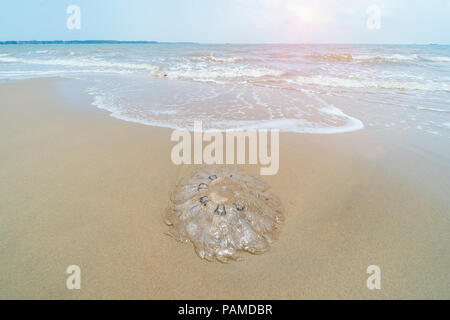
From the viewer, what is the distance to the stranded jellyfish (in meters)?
2.00

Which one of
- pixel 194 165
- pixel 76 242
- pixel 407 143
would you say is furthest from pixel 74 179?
pixel 407 143

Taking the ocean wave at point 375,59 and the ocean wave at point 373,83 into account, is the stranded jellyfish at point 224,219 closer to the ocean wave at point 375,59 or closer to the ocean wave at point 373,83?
the ocean wave at point 373,83

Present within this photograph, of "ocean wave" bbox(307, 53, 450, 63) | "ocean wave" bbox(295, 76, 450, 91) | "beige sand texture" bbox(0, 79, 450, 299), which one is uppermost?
"ocean wave" bbox(307, 53, 450, 63)

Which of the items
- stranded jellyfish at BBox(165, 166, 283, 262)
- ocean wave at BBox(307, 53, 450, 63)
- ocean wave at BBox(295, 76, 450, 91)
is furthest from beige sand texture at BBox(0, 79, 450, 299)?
ocean wave at BBox(307, 53, 450, 63)

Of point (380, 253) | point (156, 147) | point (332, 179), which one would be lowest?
point (380, 253)

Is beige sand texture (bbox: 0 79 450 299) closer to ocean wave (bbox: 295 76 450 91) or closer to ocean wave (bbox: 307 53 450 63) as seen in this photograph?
ocean wave (bbox: 295 76 450 91)

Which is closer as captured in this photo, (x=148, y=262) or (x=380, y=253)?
(x=148, y=262)

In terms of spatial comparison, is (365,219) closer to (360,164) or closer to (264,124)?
(360,164)

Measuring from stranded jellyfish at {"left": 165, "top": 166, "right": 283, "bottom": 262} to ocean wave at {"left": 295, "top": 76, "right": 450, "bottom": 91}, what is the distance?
9.22 meters

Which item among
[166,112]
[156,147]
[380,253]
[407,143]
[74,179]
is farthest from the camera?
[166,112]

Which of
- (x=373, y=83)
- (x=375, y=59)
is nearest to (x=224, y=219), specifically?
(x=373, y=83)

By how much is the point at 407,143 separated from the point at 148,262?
4812 millimetres

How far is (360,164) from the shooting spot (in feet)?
11.3

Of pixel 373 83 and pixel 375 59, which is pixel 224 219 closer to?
pixel 373 83
